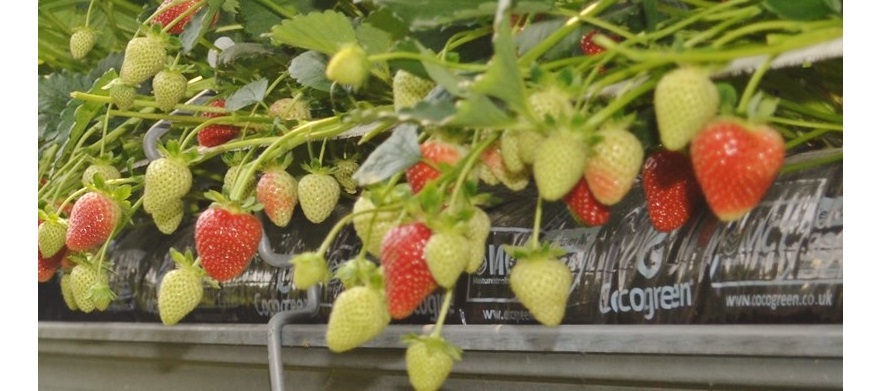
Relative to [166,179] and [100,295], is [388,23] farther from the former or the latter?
[100,295]

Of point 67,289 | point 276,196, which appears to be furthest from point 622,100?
point 67,289

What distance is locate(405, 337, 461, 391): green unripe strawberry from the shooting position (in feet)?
2.93

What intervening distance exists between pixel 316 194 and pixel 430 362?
419 mm

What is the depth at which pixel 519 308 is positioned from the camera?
3.87ft

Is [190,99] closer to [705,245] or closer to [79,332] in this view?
[79,332]

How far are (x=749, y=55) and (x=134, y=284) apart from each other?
4.21 feet

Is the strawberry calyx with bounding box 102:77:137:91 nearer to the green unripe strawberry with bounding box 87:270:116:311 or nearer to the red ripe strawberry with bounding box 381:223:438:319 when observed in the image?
the green unripe strawberry with bounding box 87:270:116:311

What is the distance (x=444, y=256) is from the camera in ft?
2.73

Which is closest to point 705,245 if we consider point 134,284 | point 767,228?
point 767,228

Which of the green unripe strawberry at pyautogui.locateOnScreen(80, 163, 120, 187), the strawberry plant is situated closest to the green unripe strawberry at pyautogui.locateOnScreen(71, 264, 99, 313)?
the strawberry plant

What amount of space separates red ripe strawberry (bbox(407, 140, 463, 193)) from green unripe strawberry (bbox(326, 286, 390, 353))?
10 centimetres

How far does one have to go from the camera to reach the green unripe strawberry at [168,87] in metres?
1.39

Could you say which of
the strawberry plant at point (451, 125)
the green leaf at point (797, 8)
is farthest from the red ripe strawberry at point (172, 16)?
the green leaf at point (797, 8)
